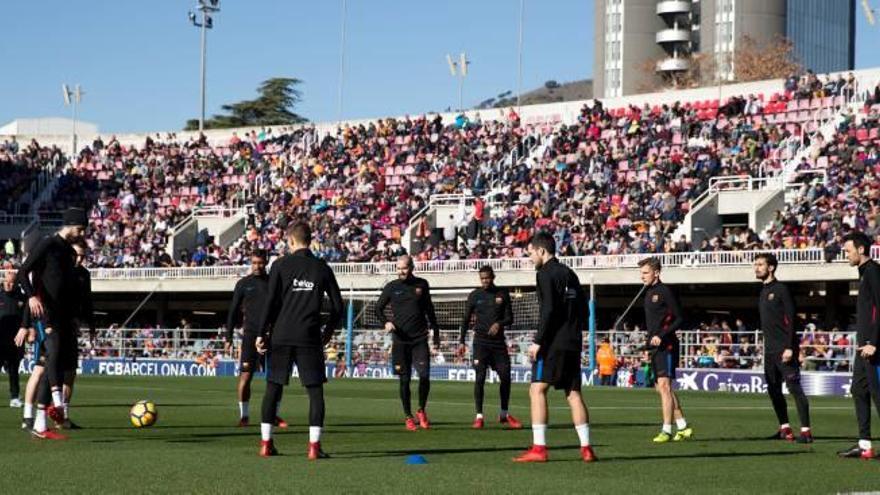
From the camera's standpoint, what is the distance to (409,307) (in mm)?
20547

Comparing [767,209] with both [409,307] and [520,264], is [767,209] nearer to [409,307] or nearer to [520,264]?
[520,264]

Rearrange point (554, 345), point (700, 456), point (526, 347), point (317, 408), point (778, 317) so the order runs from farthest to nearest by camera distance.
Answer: point (526, 347) → point (778, 317) → point (700, 456) → point (554, 345) → point (317, 408)

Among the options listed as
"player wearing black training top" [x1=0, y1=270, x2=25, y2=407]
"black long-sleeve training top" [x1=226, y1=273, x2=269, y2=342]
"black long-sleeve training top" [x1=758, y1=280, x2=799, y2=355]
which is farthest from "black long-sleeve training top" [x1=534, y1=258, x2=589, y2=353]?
"player wearing black training top" [x1=0, y1=270, x2=25, y2=407]

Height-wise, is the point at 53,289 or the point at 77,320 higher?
the point at 53,289

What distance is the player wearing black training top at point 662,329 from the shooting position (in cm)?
1794

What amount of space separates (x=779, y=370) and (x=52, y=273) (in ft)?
26.7

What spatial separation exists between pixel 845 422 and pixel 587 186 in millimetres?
31443

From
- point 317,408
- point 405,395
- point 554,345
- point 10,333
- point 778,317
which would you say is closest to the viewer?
point 317,408

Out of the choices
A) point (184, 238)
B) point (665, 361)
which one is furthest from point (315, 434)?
point (184, 238)

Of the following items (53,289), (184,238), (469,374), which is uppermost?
(184,238)

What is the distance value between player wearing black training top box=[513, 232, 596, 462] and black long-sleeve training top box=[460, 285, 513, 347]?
6.64m

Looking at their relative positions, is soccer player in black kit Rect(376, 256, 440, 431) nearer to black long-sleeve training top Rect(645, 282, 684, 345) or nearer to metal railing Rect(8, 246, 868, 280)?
black long-sleeve training top Rect(645, 282, 684, 345)

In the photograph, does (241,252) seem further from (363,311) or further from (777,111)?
(777,111)

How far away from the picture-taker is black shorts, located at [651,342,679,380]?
59.5 feet
